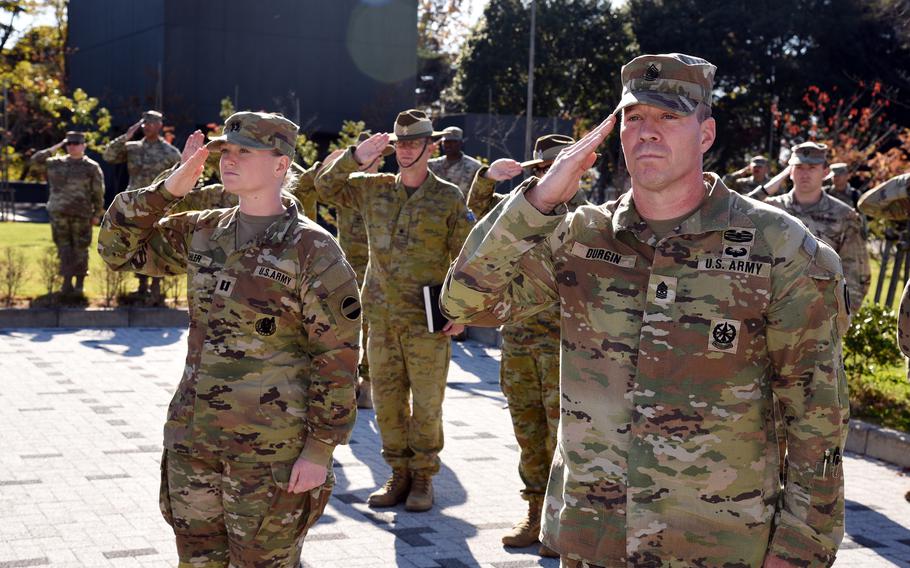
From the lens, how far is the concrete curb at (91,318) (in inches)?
581

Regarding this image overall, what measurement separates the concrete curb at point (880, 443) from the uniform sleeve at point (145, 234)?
6445 millimetres

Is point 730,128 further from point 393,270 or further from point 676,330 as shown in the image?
point 676,330

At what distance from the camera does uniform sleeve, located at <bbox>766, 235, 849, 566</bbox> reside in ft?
10.6

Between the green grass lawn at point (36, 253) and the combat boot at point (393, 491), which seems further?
the green grass lawn at point (36, 253)

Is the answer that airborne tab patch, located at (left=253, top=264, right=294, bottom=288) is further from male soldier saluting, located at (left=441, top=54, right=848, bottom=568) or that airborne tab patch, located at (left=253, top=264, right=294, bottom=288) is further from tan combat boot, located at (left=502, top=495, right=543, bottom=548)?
tan combat boot, located at (left=502, top=495, right=543, bottom=548)

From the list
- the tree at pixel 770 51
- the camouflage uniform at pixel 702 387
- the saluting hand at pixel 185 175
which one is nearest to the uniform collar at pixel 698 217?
the camouflage uniform at pixel 702 387

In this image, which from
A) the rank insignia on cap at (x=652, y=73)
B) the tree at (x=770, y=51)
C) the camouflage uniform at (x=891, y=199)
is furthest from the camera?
the tree at (x=770, y=51)

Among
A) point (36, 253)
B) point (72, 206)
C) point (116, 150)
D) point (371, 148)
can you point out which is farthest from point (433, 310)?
point (36, 253)

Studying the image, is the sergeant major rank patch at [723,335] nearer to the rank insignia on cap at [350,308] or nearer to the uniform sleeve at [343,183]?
the rank insignia on cap at [350,308]

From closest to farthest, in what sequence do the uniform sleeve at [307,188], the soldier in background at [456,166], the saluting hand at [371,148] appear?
the saluting hand at [371,148]
the uniform sleeve at [307,188]
the soldier in background at [456,166]

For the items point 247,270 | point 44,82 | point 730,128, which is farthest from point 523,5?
point 247,270

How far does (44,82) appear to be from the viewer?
26.2 m

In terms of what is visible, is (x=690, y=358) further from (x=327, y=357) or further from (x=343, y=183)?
(x=343, y=183)

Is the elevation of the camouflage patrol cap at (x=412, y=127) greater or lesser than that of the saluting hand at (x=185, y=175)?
greater
